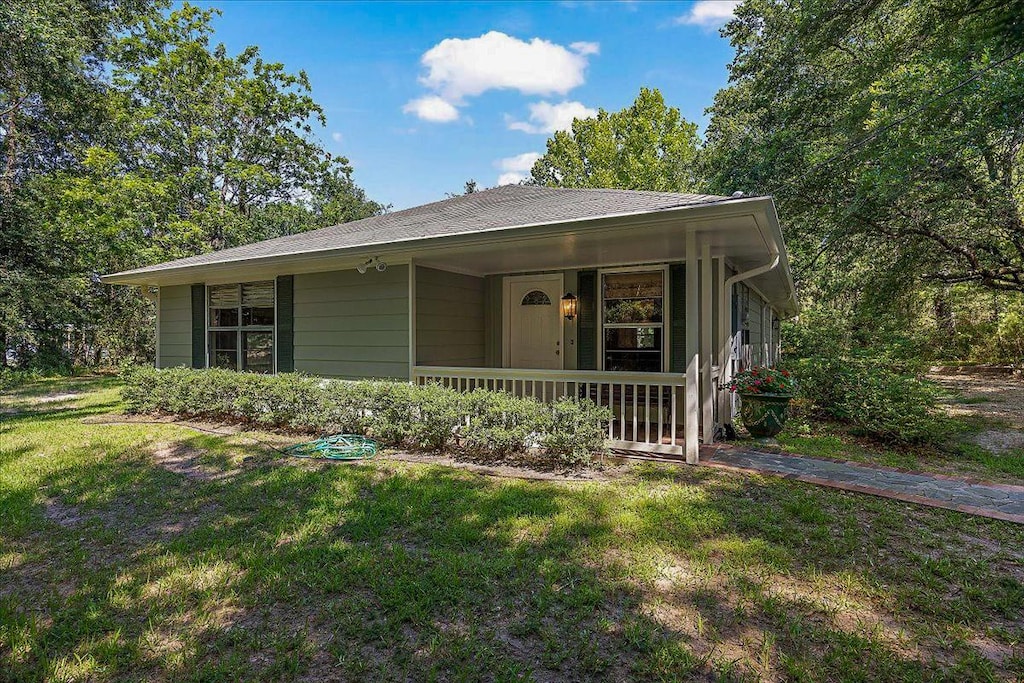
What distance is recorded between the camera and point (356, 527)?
3.47m

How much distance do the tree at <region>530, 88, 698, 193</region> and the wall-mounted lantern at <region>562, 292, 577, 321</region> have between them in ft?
62.2

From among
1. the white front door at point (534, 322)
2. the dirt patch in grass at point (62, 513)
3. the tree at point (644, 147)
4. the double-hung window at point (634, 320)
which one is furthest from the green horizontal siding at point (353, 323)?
the tree at point (644, 147)

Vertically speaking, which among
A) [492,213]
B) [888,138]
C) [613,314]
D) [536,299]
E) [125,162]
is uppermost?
[125,162]

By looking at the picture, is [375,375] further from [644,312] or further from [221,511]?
[644,312]

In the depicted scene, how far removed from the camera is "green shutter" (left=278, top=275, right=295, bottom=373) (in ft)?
25.5

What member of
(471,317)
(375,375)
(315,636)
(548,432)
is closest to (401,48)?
(471,317)

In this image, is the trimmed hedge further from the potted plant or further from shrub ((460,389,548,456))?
the potted plant

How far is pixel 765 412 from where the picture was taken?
5.87 metres

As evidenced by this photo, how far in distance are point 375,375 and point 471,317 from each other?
5.84 feet

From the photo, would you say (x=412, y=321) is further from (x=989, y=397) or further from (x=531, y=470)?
(x=989, y=397)

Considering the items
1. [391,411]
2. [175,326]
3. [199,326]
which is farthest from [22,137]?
[391,411]

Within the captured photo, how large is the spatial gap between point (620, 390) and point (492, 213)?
294cm

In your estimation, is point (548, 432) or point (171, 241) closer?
point (548, 432)

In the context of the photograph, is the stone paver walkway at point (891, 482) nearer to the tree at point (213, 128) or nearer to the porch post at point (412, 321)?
the porch post at point (412, 321)
